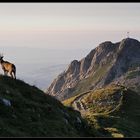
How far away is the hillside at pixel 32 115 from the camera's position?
3259 cm

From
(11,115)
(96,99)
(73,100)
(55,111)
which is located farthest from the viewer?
(73,100)

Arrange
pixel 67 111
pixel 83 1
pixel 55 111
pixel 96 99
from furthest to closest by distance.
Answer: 1. pixel 96 99
2. pixel 67 111
3. pixel 55 111
4. pixel 83 1

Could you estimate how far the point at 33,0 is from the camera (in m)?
7.02

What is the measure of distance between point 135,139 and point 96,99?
14862cm

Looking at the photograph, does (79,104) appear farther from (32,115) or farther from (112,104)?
(32,115)

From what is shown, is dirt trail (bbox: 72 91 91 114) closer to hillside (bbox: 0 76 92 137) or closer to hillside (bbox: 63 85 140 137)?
hillside (bbox: 63 85 140 137)

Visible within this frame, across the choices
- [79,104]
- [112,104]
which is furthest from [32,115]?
[79,104]

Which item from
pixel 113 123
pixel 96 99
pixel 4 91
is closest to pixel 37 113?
pixel 4 91

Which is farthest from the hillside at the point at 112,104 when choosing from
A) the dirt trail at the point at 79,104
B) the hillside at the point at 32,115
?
the hillside at the point at 32,115

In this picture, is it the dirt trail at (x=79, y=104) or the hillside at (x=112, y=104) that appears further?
the dirt trail at (x=79, y=104)

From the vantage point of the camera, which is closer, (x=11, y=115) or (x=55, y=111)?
(x=11, y=115)

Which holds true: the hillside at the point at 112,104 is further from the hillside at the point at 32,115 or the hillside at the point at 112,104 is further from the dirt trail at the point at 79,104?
the hillside at the point at 32,115

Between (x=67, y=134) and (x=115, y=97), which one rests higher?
(x=115, y=97)

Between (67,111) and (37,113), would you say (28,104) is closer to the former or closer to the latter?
(37,113)
